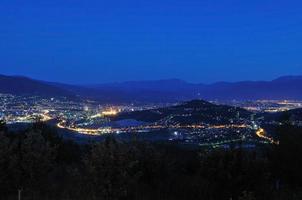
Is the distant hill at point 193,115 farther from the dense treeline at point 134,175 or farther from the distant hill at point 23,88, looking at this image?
the dense treeline at point 134,175

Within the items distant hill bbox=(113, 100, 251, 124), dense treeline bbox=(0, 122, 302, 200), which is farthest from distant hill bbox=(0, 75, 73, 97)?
dense treeline bbox=(0, 122, 302, 200)

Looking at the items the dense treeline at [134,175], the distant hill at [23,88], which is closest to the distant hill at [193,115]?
the distant hill at [23,88]

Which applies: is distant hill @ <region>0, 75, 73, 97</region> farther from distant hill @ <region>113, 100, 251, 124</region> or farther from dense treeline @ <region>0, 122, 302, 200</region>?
dense treeline @ <region>0, 122, 302, 200</region>

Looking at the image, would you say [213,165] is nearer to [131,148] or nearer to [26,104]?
[131,148]

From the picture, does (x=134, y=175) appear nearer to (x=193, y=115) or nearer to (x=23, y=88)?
(x=193, y=115)

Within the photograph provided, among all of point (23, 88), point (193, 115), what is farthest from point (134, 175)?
point (23, 88)
